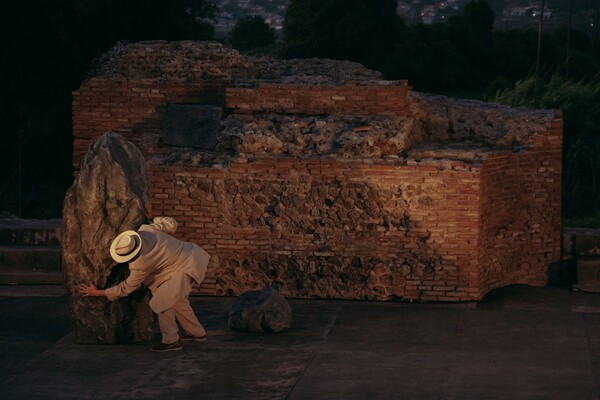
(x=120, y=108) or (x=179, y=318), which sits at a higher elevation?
(x=120, y=108)

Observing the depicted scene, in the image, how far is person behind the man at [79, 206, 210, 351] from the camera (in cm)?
1184

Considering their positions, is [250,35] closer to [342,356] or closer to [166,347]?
[166,347]

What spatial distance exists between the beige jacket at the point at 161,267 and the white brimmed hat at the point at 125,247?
0.09 m

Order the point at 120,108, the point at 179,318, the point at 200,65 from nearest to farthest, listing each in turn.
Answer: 1. the point at 179,318
2. the point at 120,108
3. the point at 200,65

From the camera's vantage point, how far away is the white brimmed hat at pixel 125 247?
1170cm

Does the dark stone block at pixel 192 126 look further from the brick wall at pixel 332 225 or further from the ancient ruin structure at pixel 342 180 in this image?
the brick wall at pixel 332 225

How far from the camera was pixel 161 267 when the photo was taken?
39.5 feet

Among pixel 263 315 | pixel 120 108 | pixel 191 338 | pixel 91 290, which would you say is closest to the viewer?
pixel 91 290

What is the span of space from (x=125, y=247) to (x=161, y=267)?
483mm

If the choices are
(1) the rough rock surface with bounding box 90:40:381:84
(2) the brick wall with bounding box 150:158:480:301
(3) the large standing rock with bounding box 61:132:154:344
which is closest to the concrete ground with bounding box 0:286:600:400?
(3) the large standing rock with bounding box 61:132:154:344

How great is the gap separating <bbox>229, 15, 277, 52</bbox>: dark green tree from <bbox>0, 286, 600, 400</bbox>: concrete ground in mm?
46671

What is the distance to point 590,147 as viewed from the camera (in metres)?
24.0

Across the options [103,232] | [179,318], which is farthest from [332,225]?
[103,232]

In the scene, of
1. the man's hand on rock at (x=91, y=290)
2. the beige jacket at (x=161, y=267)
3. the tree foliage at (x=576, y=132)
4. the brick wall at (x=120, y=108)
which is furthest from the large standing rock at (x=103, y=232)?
the tree foliage at (x=576, y=132)
